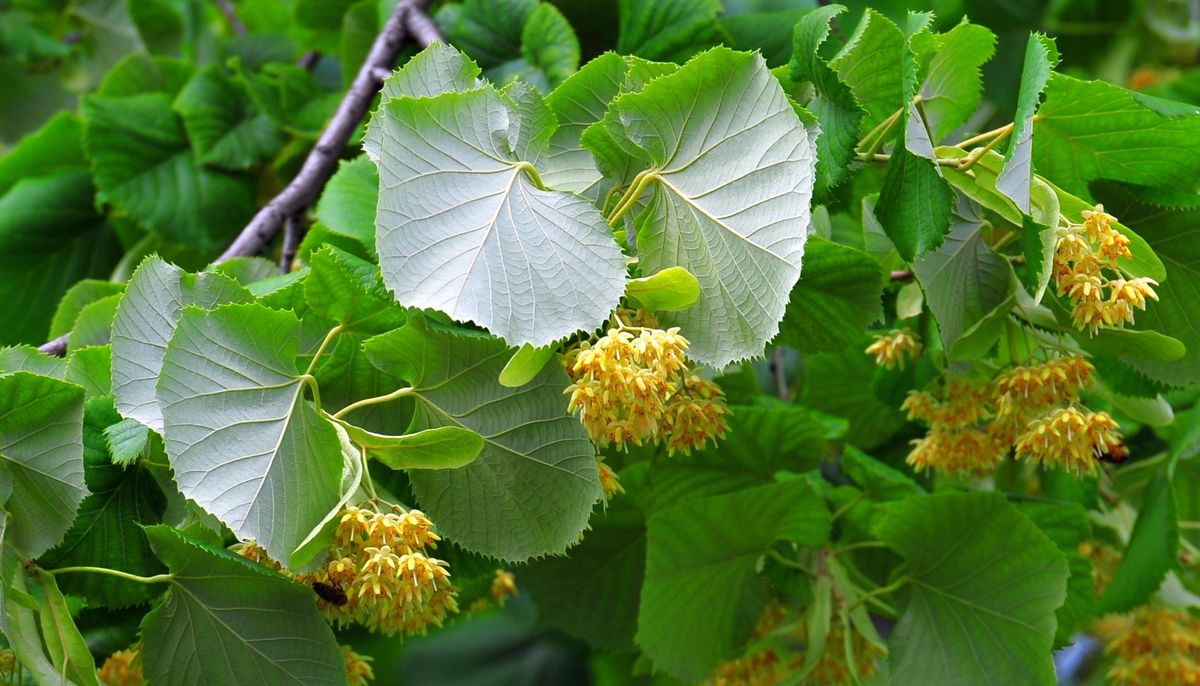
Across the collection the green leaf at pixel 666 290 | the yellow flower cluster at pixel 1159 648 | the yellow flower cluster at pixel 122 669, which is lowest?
the yellow flower cluster at pixel 1159 648

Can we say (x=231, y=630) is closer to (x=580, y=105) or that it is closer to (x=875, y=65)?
(x=580, y=105)

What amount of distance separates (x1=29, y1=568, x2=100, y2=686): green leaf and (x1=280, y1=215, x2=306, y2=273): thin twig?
337mm

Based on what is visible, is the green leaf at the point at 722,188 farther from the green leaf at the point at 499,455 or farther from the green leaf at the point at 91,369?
the green leaf at the point at 91,369

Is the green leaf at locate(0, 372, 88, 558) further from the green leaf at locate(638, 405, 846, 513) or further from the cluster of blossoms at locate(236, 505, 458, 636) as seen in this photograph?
the green leaf at locate(638, 405, 846, 513)

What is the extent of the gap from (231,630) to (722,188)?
32 centimetres

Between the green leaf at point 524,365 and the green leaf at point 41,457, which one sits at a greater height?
the green leaf at point 524,365

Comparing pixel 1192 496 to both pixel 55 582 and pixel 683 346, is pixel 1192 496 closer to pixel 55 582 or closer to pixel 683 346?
pixel 683 346

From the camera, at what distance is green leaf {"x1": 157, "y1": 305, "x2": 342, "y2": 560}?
1.58 feet

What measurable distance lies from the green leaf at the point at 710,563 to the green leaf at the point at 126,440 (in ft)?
1.02

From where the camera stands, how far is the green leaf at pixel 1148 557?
30.9 inches

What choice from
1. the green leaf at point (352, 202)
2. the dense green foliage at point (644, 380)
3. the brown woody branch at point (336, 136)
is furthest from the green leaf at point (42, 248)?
the green leaf at point (352, 202)

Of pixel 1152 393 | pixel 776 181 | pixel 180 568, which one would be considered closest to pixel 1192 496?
pixel 1152 393

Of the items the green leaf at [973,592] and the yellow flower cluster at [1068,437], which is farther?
the green leaf at [973,592]

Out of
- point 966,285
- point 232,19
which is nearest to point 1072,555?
point 966,285
